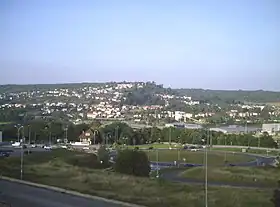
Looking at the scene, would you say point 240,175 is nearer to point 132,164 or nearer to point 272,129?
point 132,164

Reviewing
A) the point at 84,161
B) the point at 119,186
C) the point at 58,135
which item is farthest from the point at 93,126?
the point at 119,186

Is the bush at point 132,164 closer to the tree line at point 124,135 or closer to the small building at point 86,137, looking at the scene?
the tree line at point 124,135

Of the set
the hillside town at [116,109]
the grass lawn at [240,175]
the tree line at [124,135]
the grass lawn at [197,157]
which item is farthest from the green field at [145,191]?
the hillside town at [116,109]

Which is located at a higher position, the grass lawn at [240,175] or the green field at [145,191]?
the green field at [145,191]

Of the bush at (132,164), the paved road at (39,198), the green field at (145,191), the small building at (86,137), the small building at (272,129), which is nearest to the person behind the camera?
the paved road at (39,198)

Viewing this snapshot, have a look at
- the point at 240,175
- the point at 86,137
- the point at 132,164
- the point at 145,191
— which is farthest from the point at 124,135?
the point at 145,191
